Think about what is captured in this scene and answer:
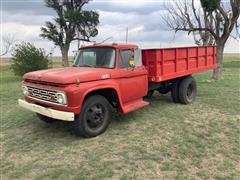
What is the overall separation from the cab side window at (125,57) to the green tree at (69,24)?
20.0m

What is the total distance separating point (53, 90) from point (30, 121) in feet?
7.60

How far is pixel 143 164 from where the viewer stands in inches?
172

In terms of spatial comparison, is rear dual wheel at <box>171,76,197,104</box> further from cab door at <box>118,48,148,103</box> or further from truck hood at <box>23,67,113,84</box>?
truck hood at <box>23,67,113,84</box>

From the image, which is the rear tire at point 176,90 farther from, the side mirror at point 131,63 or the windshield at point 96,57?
the windshield at point 96,57

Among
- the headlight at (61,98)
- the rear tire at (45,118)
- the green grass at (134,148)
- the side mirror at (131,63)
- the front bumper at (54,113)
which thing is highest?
the side mirror at (131,63)

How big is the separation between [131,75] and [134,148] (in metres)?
1.91

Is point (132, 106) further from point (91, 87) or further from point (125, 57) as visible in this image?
point (91, 87)

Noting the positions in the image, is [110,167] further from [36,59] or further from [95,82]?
[36,59]

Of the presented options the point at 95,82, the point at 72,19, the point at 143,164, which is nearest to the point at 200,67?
the point at 95,82

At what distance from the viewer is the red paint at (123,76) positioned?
498cm

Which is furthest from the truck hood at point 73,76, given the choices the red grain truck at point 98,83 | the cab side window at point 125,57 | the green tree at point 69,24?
the green tree at point 69,24

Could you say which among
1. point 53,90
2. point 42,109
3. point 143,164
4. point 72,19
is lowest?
point 143,164

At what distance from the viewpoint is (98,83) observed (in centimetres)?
538

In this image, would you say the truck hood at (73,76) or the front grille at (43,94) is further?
the front grille at (43,94)
